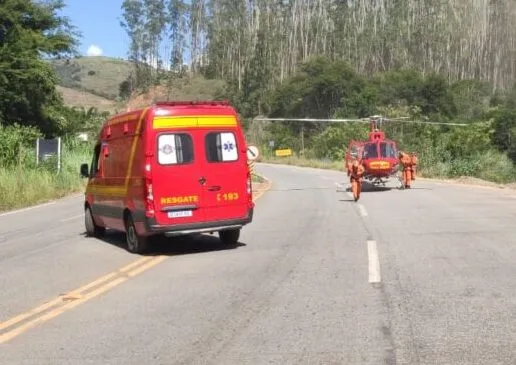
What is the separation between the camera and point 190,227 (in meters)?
11.4

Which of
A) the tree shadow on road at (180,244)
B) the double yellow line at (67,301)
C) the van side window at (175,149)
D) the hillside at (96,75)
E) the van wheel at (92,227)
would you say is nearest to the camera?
the double yellow line at (67,301)

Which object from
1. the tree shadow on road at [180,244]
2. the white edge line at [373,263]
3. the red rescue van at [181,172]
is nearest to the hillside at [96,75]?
the tree shadow on road at [180,244]

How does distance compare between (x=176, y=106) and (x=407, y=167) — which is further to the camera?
(x=407, y=167)

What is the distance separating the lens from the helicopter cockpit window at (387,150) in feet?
87.8

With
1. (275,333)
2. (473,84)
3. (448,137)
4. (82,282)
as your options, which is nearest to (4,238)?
(82,282)

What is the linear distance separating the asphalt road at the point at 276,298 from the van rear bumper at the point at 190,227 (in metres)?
0.39

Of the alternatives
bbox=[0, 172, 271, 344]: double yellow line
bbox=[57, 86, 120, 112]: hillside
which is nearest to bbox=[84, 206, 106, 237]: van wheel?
bbox=[0, 172, 271, 344]: double yellow line

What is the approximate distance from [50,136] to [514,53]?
75.7 m

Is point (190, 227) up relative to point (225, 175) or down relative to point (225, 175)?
down

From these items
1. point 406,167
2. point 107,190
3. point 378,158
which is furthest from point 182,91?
point 107,190

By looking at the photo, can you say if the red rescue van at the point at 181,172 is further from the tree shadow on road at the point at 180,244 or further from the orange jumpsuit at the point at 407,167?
the orange jumpsuit at the point at 407,167

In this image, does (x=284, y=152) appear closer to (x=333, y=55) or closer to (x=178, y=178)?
(x=333, y=55)

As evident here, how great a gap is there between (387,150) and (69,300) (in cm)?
2025

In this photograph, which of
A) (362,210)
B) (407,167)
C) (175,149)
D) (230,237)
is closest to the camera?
(175,149)
